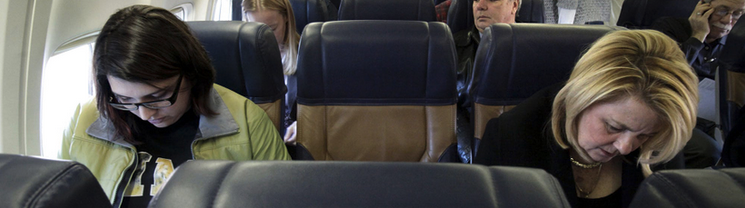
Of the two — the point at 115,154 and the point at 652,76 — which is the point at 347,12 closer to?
the point at 115,154

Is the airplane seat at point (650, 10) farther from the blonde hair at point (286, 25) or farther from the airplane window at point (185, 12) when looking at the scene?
the airplane window at point (185, 12)

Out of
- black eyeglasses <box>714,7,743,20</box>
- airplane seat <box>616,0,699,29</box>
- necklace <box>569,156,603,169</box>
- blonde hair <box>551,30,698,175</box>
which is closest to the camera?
blonde hair <box>551,30,698,175</box>

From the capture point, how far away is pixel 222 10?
3.39 metres

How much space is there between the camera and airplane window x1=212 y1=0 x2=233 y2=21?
127 inches

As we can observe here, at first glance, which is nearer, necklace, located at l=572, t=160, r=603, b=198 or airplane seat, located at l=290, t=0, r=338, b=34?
necklace, located at l=572, t=160, r=603, b=198

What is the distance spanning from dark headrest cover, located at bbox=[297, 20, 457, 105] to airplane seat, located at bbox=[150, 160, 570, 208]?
1.06 metres

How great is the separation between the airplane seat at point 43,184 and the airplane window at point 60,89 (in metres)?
1.24

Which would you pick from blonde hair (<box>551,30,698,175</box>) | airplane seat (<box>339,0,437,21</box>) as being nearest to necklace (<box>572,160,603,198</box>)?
blonde hair (<box>551,30,698,175</box>)

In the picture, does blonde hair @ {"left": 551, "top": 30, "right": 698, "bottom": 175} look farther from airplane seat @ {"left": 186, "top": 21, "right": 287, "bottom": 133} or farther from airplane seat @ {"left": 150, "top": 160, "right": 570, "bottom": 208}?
airplane seat @ {"left": 186, "top": 21, "right": 287, "bottom": 133}

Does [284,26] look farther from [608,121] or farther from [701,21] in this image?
[701,21]

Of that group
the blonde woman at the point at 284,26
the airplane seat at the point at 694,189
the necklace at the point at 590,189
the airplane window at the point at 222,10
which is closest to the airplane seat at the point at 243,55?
the blonde woman at the point at 284,26

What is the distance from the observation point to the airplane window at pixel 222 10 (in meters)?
3.22

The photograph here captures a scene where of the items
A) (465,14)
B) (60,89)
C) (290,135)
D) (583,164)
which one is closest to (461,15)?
(465,14)

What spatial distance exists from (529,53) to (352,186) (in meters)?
1.09
